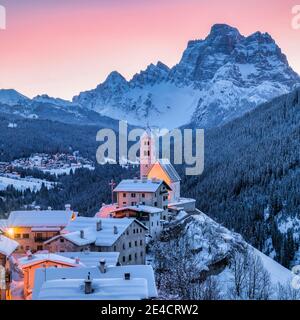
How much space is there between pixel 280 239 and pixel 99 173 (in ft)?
124

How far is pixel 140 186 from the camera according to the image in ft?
80.4

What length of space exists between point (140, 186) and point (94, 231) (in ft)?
19.8

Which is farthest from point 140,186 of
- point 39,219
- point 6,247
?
point 6,247

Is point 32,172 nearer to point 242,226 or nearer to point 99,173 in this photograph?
point 99,173

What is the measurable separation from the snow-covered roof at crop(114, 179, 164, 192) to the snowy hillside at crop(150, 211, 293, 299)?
2.04 meters

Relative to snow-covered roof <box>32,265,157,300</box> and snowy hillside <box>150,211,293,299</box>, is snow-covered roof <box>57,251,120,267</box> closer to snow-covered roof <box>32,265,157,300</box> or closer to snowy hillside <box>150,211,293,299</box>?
snowy hillside <box>150,211,293,299</box>

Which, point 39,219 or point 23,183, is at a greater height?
point 23,183

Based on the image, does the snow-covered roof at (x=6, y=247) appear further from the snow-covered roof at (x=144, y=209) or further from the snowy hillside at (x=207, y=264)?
Answer: the snow-covered roof at (x=144, y=209)

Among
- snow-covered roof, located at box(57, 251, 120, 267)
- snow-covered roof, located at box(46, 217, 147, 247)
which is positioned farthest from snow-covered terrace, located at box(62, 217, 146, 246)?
snow-covered roof, located at box(57, 251, 120, 267)

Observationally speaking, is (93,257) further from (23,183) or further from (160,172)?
(23,183)

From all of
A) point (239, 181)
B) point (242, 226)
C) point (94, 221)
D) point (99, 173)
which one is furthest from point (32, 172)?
point (94, 221)

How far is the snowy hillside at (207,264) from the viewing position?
659 inches

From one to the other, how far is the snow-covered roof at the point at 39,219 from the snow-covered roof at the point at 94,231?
2.72ft
